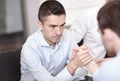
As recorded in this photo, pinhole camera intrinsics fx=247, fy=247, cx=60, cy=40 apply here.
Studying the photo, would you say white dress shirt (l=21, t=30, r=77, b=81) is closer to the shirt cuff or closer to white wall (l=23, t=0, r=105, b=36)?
the shirt cuff

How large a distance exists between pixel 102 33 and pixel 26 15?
2035 millimetres

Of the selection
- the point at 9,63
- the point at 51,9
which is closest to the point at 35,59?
the point at 9,63

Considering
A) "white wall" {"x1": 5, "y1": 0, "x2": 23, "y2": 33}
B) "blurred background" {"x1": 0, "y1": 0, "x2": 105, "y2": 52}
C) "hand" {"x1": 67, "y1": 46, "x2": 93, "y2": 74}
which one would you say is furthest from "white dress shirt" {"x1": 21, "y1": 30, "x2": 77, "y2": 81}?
"white wall" {"x1": 5, "y1": 0, "x2": 23, "y2": 33}

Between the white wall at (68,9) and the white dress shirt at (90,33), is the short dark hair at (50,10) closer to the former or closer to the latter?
the white dress shirt at (90,33)

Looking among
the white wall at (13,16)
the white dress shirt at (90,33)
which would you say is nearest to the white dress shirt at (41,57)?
the white dress shirt at (90,33)

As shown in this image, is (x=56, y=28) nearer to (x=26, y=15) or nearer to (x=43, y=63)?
(x=43, y=63)

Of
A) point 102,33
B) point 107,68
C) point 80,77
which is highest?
point 102,33

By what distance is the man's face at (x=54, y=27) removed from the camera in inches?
64.9

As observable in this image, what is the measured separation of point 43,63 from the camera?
174 cm

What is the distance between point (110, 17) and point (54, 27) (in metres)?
0.65

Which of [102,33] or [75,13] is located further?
[75,13]

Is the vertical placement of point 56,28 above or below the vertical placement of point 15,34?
above

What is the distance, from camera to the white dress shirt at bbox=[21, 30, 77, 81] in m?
1.62

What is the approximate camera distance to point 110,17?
41.9 inches
